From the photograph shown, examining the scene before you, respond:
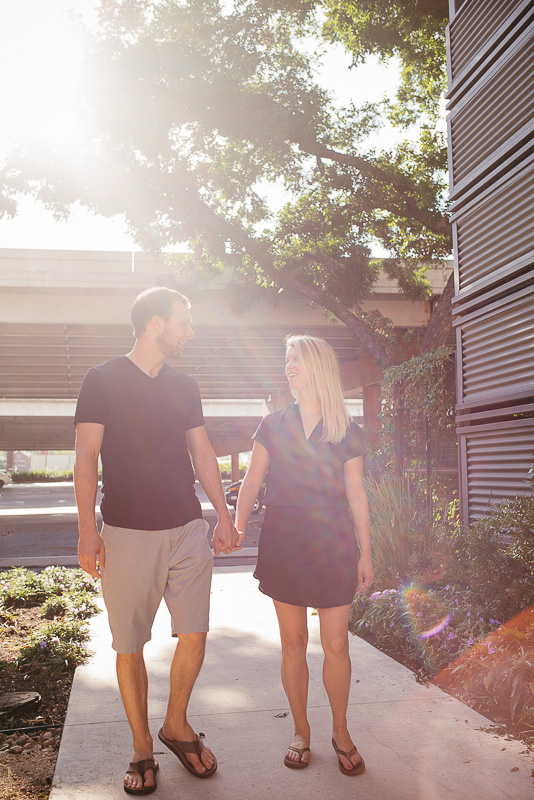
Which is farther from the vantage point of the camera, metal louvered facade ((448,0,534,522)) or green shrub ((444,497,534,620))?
metal louvered facade ((448,0,534,522))

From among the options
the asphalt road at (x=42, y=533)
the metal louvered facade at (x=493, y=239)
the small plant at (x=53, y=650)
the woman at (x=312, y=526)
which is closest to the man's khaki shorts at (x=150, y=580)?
the woman at (x=312, y=526)

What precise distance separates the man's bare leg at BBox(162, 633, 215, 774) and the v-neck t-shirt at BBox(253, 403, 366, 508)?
2.52 feet

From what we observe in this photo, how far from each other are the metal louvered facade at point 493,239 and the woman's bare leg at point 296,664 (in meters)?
3.67

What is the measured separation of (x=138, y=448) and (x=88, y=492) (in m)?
0.31

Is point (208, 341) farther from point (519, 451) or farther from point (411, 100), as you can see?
point (519, 451)

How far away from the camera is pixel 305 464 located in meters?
3.65

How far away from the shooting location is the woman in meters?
3.51


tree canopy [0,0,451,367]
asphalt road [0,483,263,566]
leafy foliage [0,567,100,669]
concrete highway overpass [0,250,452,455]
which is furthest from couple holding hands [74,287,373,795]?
concrete highway overpass [0,250,452,455]

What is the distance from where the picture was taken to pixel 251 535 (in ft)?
55.5

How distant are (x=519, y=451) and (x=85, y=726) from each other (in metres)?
4.52

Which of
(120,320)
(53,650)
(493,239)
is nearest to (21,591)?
(53,650)

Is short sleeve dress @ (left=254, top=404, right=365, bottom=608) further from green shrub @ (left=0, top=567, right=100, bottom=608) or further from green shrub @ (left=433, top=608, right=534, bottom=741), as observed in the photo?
green shrub @ (left=0, top=567, right=100, bottom=608)

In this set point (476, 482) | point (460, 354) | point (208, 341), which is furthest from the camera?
point (208, 341)

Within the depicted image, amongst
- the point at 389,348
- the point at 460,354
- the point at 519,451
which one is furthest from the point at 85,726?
the point at 389,348
